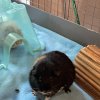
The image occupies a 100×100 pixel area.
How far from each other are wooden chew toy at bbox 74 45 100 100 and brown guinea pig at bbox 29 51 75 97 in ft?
0.30

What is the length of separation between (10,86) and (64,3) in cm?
83

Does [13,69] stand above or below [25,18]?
below

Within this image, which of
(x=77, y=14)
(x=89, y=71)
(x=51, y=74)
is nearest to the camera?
(x=51, y=74)

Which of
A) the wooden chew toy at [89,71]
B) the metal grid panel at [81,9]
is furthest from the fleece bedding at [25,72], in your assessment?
the metal grid panel at [81,9]

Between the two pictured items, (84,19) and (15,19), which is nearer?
(15,19)

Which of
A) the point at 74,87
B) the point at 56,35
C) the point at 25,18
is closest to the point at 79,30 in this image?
the point at 56,35

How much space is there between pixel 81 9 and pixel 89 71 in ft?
2.31

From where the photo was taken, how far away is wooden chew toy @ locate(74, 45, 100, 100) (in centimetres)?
75

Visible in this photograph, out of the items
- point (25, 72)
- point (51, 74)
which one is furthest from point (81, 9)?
point (51, 74)

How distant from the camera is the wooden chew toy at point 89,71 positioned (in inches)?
29.7

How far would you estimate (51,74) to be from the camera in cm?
66

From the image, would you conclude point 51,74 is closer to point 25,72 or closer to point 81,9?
point 25,72

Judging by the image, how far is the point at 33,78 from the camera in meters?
0.69

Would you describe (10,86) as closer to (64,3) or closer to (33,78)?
(33,78)
